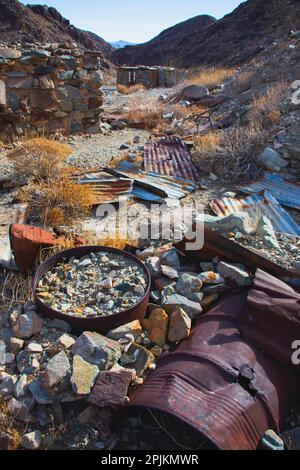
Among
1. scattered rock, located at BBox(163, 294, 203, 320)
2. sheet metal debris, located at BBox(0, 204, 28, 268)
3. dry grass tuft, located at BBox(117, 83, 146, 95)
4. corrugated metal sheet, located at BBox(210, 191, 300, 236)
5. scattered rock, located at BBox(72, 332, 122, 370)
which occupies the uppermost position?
dry grass tuft, located at BBox(117, 83, 146, 95)

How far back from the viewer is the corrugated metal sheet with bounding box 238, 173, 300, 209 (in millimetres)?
5055

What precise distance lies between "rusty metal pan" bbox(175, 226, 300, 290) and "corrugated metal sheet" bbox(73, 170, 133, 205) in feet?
5.72

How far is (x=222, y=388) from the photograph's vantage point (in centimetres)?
→ 218

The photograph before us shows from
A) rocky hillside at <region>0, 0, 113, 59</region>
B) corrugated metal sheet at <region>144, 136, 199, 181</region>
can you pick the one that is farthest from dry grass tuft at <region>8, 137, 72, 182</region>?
rocky hillside at <region>0, 0, 113, 59</region>

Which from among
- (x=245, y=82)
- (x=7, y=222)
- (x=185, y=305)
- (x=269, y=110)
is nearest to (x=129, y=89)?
(x=245, y=82)

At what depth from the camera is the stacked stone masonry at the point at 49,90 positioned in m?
6.85

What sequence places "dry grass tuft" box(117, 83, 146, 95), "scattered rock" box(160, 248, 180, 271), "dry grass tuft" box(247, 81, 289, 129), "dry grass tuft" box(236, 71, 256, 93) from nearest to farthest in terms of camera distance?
"scattered rock" box(160, 248, 180, 271)
"dry grass tuft" box(247, 81, 289, 129)
"dry grass tuft" box(236, 71, 256, 93)
"dry grass tuft" box(117, 83, 146, 95)

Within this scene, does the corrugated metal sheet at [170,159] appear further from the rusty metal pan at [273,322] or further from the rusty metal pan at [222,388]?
the rusty metal pan at [222,388]

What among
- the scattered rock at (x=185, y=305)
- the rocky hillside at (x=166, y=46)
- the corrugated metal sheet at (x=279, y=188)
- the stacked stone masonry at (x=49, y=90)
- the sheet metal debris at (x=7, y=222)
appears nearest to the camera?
the scattered rock at (x=185, y=305)

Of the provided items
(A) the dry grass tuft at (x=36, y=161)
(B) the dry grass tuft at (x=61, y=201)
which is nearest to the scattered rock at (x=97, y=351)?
(B) the dry grass tuft at (x=61, y=201)

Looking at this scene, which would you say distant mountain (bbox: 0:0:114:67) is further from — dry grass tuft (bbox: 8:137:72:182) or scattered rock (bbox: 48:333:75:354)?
scattered rock (bbox: 48:333:75:354)

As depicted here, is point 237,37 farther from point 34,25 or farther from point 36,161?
point 36,161

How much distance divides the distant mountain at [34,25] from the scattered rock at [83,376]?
30.1 meters
